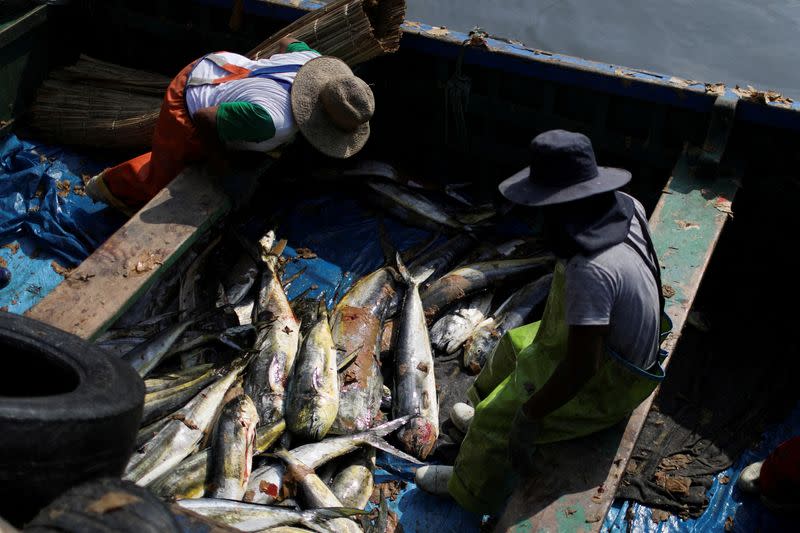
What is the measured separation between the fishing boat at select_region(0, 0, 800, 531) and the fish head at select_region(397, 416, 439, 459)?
3.77 feet

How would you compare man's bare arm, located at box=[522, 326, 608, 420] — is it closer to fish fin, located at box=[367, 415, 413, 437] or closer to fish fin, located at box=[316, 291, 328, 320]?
fish fin, located at box=[367, 415, 413, 437]

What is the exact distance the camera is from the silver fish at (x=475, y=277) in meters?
5.80

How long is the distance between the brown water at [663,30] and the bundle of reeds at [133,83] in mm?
5124

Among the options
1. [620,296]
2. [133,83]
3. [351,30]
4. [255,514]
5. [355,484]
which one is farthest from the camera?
[133,83]

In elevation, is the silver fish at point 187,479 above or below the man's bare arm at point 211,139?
below

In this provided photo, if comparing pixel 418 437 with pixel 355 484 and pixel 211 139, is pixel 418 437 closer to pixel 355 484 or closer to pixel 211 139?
pixel 355 484

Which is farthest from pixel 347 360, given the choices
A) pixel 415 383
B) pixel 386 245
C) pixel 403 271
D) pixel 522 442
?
pixel 522 442

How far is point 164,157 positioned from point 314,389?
7.22ft

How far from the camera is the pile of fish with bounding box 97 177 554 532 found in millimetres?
4332

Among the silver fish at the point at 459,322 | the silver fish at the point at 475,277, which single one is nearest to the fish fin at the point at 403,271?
the silver fish at the point at 475,277

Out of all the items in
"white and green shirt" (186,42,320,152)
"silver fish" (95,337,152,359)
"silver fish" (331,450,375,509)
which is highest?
"white and green shirt" (186,42,320,152)

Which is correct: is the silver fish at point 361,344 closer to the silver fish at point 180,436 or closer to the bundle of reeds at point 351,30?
the silver fish at point 180,436

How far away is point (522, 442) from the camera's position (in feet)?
12.0

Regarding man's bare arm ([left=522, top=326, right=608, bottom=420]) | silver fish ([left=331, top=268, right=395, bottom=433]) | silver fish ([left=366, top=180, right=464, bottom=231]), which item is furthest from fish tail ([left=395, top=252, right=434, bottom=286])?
man's bare arm ([left=522, top=326, right=608, bottom=420])
